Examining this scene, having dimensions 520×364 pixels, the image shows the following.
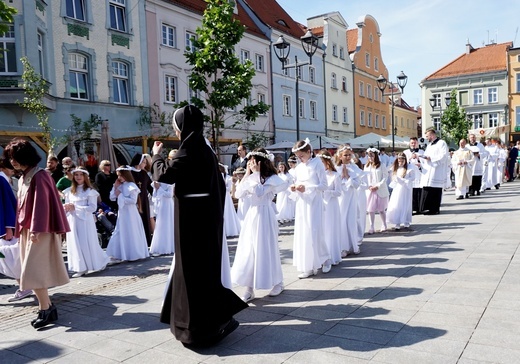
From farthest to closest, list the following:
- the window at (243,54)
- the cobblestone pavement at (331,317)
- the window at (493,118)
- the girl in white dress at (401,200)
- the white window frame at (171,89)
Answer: the window at (493,118) < the window at (243,54) < the white window frame at (171,89) < the girl in white dress at (401,200) < the cobblestone pavement at (331,317)

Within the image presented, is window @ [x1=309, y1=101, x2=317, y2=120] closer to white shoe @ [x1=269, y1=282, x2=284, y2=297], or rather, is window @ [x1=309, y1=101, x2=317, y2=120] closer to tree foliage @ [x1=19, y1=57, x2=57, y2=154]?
tree foliage @ [x1=19, y1=57, x2=57, y2=154]

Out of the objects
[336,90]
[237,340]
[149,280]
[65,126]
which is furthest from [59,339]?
[336,90]

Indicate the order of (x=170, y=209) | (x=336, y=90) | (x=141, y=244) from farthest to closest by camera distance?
(x=336, y=90), (x=170, y=209), (x=141, y=244)

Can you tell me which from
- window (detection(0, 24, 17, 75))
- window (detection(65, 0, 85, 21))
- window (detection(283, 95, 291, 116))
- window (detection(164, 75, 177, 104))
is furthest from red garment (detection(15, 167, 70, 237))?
window (detection(283, 95, 291, 116))

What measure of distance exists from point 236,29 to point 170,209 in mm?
5657

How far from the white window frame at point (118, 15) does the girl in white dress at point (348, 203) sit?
50.1 ft

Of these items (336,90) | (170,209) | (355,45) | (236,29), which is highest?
(355,45)

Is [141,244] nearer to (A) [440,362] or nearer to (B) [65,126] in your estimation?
(A) [440,362]

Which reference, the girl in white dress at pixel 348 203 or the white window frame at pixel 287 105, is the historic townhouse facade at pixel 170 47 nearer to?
the white window frame at pixel 287 105

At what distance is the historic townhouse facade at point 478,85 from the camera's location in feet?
176

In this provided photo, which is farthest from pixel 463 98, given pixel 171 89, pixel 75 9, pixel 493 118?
pixel 75 9

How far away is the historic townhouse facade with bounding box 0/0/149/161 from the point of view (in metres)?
15.2

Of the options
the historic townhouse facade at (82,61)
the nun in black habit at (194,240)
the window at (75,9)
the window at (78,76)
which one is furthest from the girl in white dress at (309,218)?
the window at (75,9)

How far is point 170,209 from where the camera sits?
9.50 metres
